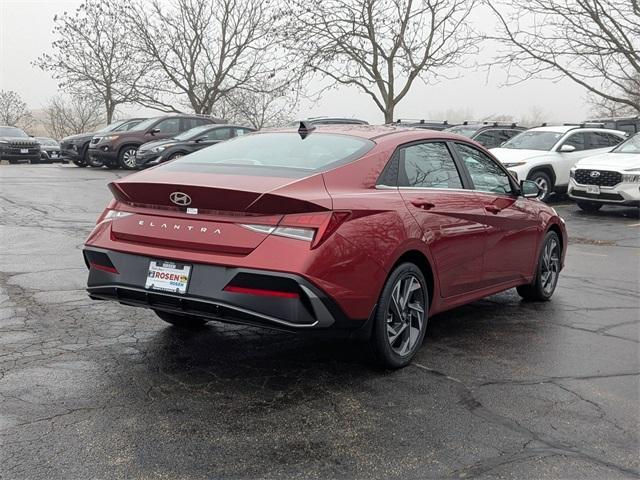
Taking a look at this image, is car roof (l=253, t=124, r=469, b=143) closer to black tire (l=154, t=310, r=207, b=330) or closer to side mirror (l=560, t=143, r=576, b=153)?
black tire (l=154, t=310, r=207, b=330)

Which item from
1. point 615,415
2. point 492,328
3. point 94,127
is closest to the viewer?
point 615,415

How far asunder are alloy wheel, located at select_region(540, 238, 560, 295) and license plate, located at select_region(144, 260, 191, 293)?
388 cm

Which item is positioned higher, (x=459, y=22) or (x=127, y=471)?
(x=459, y=22)

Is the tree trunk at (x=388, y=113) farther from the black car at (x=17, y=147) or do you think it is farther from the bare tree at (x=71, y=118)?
the bare tree at (x=71, y=118)

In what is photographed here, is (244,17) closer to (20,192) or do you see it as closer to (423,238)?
(20,192)

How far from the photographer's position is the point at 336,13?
27.3 metres

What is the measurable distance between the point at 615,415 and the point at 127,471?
2623 millimetres

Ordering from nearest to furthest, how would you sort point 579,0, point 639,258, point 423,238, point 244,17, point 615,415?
point 615,415
point 423,238
point 639,258
point 579,0
point 244,17

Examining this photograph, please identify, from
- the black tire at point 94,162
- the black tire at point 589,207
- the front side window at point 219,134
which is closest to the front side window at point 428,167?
the black tire at point 589,207

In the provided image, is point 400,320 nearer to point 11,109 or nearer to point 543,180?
point 543,180

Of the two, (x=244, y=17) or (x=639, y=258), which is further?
(x=244, y=17)

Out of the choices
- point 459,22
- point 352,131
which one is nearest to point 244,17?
point 459,22

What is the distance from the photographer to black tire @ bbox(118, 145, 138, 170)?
69.2ft

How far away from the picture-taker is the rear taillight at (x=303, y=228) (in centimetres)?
382
